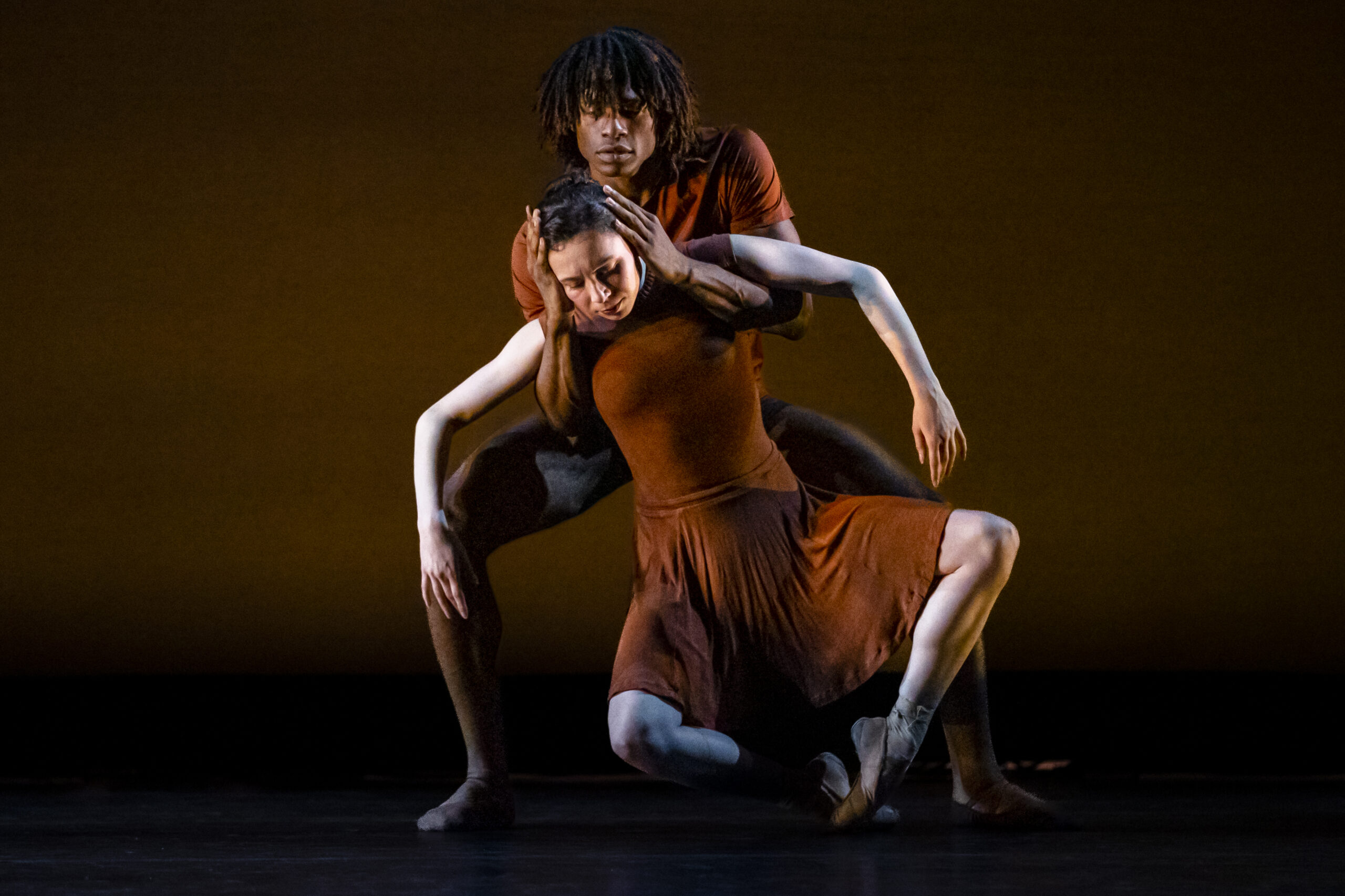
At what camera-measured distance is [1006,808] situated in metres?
1.90

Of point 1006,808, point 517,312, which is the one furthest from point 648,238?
point 517,312

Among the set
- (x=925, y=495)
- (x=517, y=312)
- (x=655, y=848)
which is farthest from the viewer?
(x=517, y=312)

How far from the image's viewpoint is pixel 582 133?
2.01m

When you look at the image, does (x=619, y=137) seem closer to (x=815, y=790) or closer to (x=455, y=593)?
(x=455, y=593)

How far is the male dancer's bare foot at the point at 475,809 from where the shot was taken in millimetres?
1936

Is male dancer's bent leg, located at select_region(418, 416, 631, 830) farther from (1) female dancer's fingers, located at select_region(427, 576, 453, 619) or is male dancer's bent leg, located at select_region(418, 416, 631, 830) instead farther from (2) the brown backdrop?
(2) the brown backdrop

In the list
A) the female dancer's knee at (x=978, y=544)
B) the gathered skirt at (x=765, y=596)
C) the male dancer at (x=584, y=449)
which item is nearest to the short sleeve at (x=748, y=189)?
the male dancer at (x=584, y=449)

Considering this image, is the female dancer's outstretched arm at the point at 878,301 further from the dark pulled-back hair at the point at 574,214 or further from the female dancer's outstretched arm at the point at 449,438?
the female dancer's outstretched arm at the point at 449,438

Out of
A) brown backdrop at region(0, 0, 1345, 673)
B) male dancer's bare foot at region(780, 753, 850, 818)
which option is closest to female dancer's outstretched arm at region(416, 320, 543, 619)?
male dancer's bare foot at region(780, 753, 850, 818)

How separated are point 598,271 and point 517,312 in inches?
62.3

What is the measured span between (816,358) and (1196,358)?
0.87 m

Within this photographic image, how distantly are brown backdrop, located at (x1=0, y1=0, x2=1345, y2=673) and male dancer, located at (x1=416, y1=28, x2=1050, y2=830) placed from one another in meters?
1.31

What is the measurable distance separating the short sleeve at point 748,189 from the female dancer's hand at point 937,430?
381mm

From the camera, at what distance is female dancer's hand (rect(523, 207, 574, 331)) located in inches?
71.1
